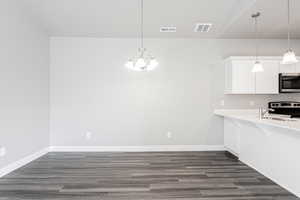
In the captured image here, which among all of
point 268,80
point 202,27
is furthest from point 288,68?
point 202,27

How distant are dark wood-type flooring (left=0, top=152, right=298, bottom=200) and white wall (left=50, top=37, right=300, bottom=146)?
28.0 inches

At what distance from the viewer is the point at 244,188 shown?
9.37ft

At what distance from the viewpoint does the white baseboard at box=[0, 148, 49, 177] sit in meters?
3.31

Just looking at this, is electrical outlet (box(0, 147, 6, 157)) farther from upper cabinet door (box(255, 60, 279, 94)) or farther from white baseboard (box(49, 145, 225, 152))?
upper cabinet door (box(255, 60, 279, 94))

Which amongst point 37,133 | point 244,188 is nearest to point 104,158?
point 37,133

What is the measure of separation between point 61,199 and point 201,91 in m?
3.65

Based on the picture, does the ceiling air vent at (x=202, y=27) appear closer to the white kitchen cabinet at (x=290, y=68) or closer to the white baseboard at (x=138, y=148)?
the white kitchen cabinet at (x=290, y=68)

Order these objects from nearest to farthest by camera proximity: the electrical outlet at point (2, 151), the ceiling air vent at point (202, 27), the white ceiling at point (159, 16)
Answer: the electrical outlet at point (2, 151) < the white ceiling at point (159, 16) < the ceiling air vent at point (202, 27)

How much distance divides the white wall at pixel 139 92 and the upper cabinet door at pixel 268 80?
37cm

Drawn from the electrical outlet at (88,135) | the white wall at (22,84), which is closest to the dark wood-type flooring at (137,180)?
the white wall at (22,84)

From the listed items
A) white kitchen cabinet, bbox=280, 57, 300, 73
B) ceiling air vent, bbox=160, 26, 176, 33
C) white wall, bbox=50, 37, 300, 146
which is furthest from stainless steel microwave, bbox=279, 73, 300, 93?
ceiling air vent, bbox=160, 26, 176, 33

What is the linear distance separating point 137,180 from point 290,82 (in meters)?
3.88

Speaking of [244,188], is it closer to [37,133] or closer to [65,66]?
[37,133]

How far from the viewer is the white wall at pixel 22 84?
331 cm
